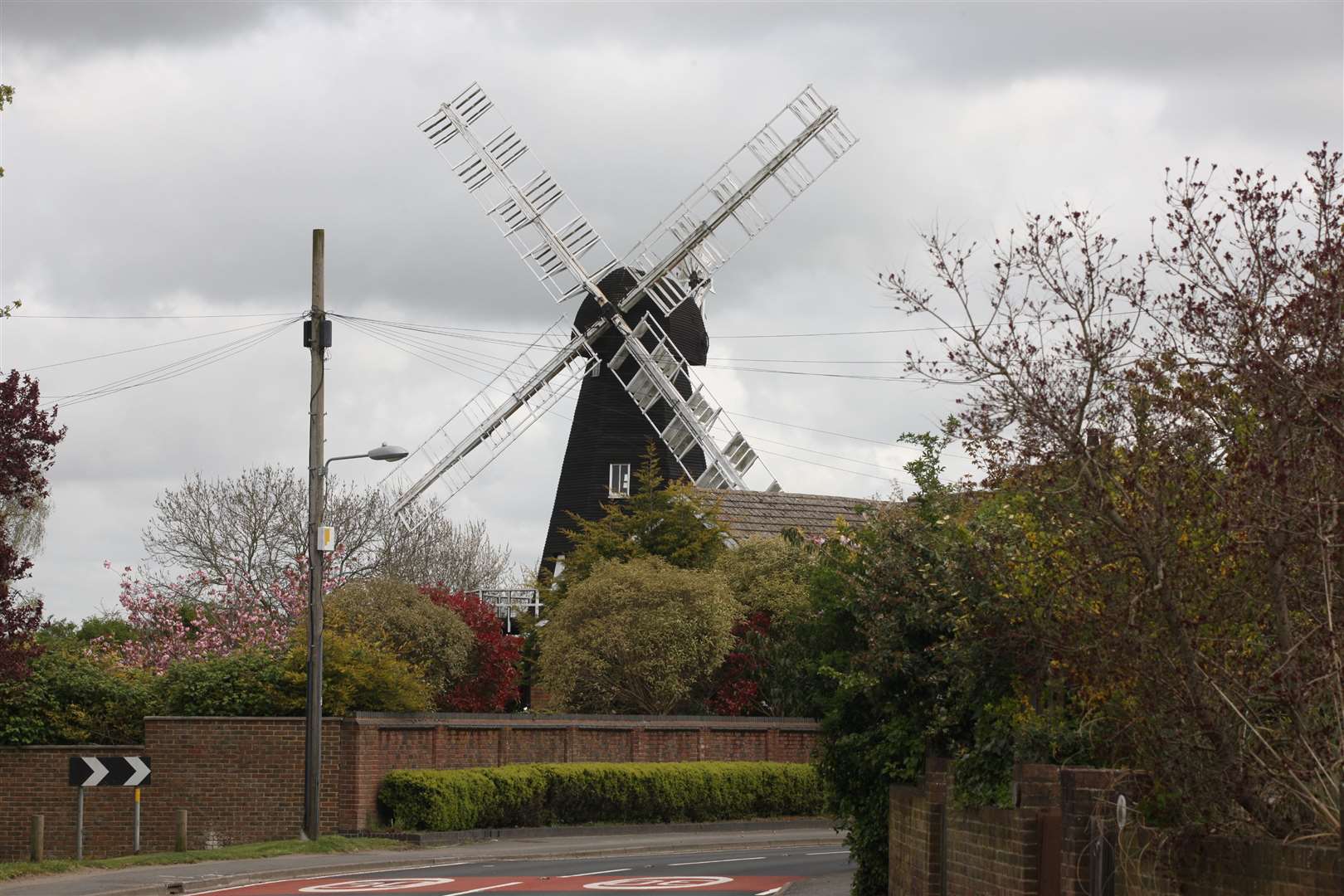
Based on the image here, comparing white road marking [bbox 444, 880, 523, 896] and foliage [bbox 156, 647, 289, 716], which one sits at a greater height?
foliage [bbox 156, 647, 289, 716]

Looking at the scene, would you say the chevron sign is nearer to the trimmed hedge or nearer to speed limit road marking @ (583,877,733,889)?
the trimmed hedge

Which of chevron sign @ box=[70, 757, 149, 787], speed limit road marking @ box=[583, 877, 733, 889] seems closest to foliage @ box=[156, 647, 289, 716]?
chevron sign @ box=[70, 757, 149, 787]

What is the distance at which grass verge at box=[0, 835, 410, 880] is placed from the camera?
22.0 m

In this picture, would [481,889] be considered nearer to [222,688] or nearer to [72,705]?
[222,688]

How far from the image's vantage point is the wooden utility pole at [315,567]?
26.9 m

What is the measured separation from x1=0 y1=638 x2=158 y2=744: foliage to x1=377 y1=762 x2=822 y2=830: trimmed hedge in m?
4.61

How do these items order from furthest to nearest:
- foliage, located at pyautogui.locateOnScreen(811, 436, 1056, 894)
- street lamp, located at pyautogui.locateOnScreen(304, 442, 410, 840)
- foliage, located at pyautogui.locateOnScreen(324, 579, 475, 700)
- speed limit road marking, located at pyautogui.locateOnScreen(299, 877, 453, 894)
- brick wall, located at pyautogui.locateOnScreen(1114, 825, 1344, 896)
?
foliage, located at pyautogui.locateOnScreen(324, 579, 475, 700) < street lamp, located at pyautogui.locateOnScreen(304, 442, 410, 840) < speed limit road marking, located at pyautogui.locateOnScreen(299, 877, 453, 894) < foliage, located at pyautogui.locateOnScreen(811, 436, 1056, 894) < brick wall, located at pyautogui.locateOnScreen(1114, 825, 1344, 896)

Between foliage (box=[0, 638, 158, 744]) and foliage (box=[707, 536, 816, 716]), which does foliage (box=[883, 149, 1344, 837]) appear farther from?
foliage (box=[707, 536, 816, 716])

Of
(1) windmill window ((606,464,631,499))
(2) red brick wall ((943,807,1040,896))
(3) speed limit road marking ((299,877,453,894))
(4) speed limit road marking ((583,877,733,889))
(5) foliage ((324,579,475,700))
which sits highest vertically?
(1) windmill window ((606,464,631,499))

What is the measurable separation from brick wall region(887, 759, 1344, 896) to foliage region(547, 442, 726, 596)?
99.6 feet

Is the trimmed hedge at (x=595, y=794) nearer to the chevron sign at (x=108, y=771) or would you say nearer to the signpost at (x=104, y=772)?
the signpost at (x=104, y=772)

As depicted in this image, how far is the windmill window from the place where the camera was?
53062 millimetres

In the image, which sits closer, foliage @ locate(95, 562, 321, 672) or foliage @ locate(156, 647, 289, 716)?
foliage @ locate(156, 647, 289, 716)

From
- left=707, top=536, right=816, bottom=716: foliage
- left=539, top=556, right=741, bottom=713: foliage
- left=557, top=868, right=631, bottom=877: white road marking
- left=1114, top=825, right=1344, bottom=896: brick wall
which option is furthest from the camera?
left=707, top=536, right=816, bottom=716: foliage
